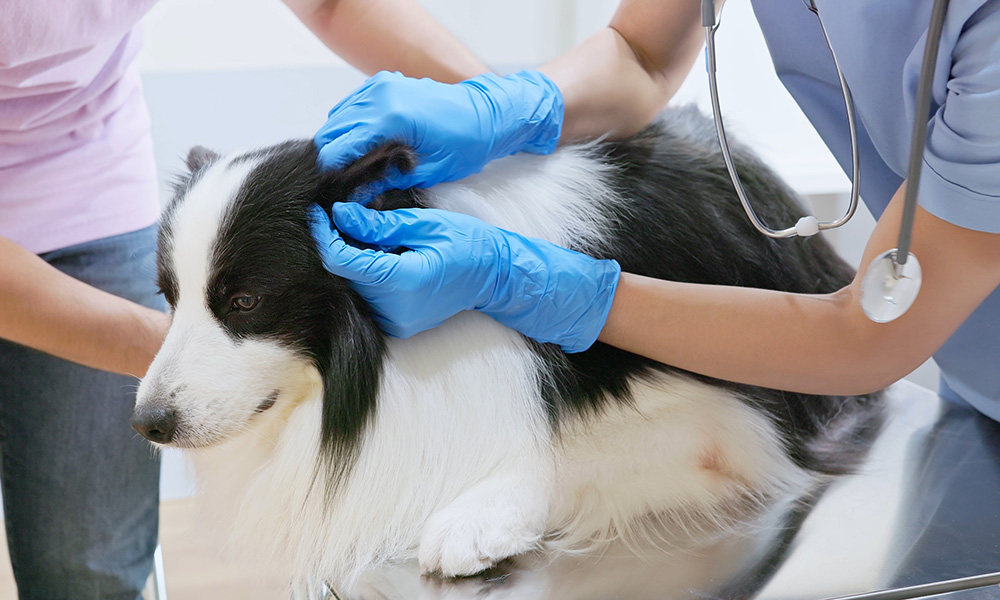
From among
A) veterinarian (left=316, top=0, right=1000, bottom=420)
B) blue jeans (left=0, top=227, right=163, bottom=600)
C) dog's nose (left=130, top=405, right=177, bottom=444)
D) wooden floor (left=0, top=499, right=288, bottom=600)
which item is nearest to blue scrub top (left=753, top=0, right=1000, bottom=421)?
veterinarian (left=316, top=0, right=1000, bottom=420)

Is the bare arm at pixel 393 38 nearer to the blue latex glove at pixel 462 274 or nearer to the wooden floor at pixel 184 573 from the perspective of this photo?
the blue latex glove at pixel 462 274

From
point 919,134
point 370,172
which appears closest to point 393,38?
point 370,172

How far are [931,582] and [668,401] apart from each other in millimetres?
335

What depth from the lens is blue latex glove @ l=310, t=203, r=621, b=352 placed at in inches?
34.3

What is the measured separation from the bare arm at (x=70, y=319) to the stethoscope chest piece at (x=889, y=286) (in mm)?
885

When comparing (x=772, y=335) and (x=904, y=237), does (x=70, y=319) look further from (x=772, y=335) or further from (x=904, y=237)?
(x=904, y=237)

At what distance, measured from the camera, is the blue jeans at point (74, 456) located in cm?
140

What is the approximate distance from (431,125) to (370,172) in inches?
3.6

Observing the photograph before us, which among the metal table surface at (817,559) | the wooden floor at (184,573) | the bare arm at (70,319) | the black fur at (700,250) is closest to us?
the metal table surface at (817,559)

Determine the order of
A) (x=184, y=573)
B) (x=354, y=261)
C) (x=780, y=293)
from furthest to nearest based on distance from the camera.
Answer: (x=184, y=573) < (x=780, y=293) < (x=354, y=261)

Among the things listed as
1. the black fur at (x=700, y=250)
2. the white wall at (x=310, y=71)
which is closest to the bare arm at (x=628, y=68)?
the black fur at (x=700, y=250)

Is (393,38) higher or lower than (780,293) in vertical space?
lower

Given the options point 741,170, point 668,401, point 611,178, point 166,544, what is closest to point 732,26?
point 741,170

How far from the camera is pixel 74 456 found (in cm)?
142
